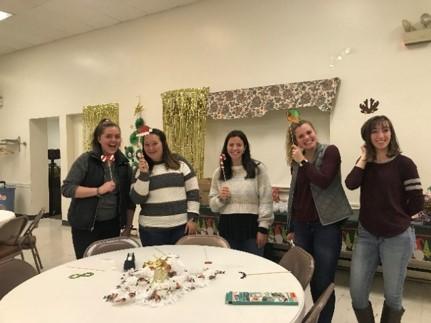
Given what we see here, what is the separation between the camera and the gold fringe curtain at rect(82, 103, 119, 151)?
223 inches

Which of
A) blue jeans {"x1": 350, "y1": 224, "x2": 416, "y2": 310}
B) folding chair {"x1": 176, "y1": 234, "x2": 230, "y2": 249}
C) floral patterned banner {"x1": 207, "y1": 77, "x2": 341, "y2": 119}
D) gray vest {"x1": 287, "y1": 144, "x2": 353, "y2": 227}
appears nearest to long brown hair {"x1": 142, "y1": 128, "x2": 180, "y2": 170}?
folding chair {"x1": 176, "y1": 234, "x2": 230, "y2": 249}

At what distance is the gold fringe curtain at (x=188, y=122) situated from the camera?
15.5 ft

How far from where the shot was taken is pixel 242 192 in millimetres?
2566

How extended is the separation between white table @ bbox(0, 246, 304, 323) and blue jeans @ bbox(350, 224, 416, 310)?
0.58 m

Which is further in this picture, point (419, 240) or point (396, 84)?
point (396, 84)

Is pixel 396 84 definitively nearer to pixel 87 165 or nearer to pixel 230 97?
pixel 230 97

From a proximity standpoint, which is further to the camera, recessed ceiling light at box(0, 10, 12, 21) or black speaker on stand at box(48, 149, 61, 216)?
black speaker on stand at box(48, 149, 61, 216)

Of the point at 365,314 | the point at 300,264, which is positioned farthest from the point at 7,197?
the point at 365,314

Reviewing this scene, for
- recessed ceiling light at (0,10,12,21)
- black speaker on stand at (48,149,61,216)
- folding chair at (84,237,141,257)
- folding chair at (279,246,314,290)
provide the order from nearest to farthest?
folding chair at (279,246,314,290)
folding chair at (84,237,141,257)
recessed ceiling light at (0,10,12,21)
black speaker on stand at (48,149,61,216)

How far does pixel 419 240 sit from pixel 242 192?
5.53 feet

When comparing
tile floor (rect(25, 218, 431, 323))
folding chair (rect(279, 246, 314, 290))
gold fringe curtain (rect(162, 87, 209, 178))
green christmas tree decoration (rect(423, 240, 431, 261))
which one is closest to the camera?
folding chair (rect(279, 246, 314, 290))

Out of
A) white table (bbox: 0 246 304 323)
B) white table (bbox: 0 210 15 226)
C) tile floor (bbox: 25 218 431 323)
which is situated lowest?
tile floor (bbox: 25 218 431 323)

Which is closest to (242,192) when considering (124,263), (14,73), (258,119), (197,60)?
(124,263)

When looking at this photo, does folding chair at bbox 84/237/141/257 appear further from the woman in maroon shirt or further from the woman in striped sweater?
the woman in maroon shirt
